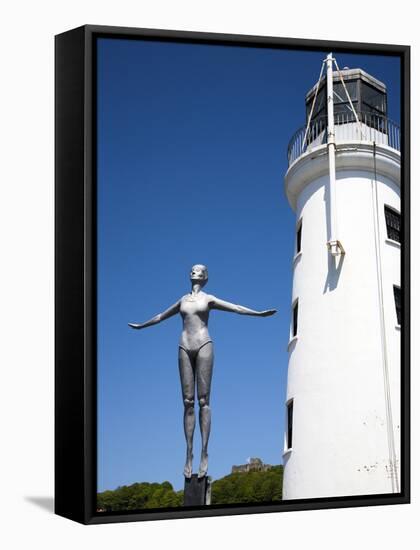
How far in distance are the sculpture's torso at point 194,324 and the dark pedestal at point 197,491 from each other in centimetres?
132

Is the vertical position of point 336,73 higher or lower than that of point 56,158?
higher

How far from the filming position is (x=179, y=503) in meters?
15.1

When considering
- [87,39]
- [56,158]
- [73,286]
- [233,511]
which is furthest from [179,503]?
[87,39]

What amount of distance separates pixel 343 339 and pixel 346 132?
238cm

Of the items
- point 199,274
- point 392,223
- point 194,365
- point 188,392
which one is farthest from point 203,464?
point 392,223

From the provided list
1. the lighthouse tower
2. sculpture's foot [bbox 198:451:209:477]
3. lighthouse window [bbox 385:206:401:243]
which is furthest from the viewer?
lighthouse window [bbox 385:206:401:243]

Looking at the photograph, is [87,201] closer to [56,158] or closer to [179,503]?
[56,158]

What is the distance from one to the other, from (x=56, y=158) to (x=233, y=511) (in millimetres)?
3854

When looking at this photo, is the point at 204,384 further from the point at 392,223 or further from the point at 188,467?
the point at 392,223

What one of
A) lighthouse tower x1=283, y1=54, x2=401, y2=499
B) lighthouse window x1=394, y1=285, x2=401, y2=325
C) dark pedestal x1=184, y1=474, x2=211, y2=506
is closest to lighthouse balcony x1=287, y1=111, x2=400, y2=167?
lighthouse tower x1=283, y1=54, x2=401, y2=499

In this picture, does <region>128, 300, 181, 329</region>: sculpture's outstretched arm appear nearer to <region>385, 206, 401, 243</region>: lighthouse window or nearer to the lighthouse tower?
the lighthouse tower

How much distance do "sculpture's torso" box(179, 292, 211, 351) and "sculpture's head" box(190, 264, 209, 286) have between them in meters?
0.23

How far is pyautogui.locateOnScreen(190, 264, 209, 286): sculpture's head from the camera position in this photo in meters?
15.4

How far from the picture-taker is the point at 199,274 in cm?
1541
